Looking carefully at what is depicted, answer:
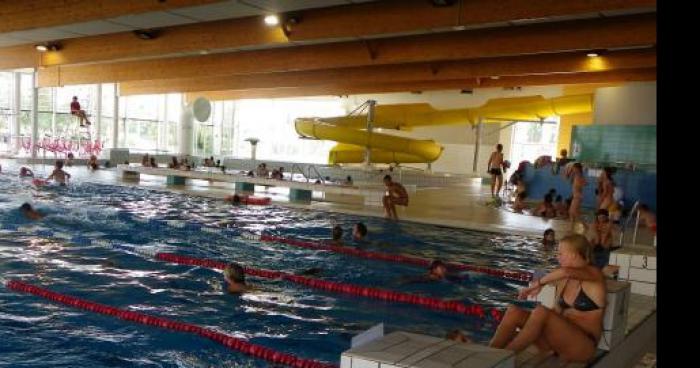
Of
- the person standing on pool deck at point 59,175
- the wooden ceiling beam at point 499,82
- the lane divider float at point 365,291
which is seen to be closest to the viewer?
the lane divider float at point 365,291

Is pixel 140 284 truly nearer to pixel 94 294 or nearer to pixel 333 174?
pixel 94 294

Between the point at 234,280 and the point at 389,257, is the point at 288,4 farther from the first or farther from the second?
the point at 234,280

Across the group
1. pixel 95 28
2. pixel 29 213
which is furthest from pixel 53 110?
pixel 29 213

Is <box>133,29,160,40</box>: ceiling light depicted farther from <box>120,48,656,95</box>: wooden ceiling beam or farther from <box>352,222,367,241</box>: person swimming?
<box>352,222,367,241</box>: person swimming

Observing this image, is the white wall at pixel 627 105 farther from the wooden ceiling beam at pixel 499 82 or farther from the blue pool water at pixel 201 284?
the blue pool water at pixel 201 284

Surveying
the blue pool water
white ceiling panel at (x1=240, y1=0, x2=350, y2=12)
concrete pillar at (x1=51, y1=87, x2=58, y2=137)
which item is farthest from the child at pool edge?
concrete pillar at (x1=51, y1=87, x2=58, y2=137)

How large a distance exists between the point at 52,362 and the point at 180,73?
12767mm

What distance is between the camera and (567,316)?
3.43 meters

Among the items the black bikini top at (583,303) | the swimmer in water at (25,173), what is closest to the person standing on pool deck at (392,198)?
the black bikini top at (583,303)

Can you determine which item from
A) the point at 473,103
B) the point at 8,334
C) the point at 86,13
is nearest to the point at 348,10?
the point at 86,13

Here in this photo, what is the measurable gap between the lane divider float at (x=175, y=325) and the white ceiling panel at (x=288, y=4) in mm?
4999

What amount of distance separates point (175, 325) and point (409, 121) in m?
16.9

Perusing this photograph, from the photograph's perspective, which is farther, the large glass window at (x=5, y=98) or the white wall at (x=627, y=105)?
the large glass window at (x=5, y=98)

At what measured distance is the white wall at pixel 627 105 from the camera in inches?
610
